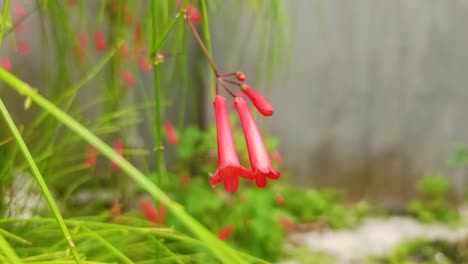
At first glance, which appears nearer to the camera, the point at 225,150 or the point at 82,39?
the point at 225,150

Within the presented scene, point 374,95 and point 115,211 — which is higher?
point 374,95

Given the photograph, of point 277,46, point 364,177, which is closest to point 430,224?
point 364,177

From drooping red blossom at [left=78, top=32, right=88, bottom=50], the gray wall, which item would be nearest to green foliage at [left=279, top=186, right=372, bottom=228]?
the gray wall

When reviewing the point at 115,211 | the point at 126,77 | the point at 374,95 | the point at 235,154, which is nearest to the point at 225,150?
the point at 235,154

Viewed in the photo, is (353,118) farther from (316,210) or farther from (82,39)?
(82,39)

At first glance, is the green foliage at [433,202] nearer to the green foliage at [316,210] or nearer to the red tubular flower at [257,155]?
Result: the green foliage at [316,210]
